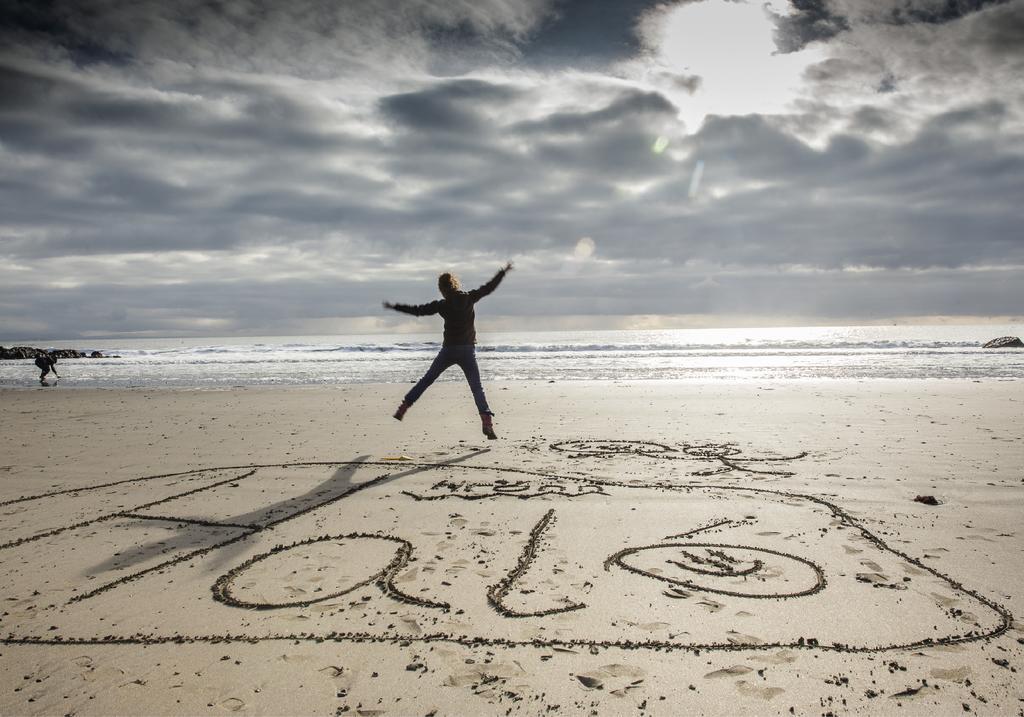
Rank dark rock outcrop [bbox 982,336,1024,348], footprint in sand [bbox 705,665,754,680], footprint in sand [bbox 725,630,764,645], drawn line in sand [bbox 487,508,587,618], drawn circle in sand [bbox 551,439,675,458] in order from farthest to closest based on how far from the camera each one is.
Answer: dark rock outcrop [bbox 982,336,1024,348] < drawn circle in sand [bbox 551,439,675,458] < drawn line in sand [bbox 487,508,587,618] < footprint in sand [bbox 725,630,764,645] < footprint in sand [bbox 705,665,754,680]

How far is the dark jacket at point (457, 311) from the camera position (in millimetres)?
7938

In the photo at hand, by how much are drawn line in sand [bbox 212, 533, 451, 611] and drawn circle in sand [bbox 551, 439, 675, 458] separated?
134 inches

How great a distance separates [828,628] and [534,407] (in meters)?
9.48

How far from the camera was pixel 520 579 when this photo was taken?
3.41 metres

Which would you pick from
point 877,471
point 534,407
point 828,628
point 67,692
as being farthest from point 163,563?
point 534,407

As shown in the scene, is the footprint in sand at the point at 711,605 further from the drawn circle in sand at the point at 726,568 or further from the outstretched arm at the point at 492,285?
the outstretched arm at the point at 492,285

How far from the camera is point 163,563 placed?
381cm

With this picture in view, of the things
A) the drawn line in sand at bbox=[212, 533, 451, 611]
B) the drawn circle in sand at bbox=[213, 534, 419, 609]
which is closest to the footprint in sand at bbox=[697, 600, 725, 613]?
the drawn line in sand at bbox=[212, 533, 451, 611]

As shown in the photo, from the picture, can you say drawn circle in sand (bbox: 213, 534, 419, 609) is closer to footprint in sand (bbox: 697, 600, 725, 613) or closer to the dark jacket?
footprint in sand (bbox: 697, 600, 725, 613)

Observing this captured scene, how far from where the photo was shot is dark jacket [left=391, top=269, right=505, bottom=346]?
7938 millimetres

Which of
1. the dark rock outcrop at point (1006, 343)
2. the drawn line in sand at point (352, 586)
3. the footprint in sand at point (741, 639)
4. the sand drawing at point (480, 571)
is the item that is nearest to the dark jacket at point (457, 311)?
the sand drawing at point (480, 571)

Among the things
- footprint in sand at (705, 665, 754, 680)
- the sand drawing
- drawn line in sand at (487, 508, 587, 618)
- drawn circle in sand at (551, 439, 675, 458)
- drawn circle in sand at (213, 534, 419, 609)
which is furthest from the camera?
drawn circle in sand at (551, 439, 675, 458)

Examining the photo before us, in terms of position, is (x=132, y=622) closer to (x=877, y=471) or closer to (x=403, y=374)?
(x=877, y=471)

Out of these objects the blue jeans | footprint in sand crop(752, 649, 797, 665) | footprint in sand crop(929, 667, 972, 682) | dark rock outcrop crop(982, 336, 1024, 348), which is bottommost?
footprint in sand crop(929, 667, 972, 682)
